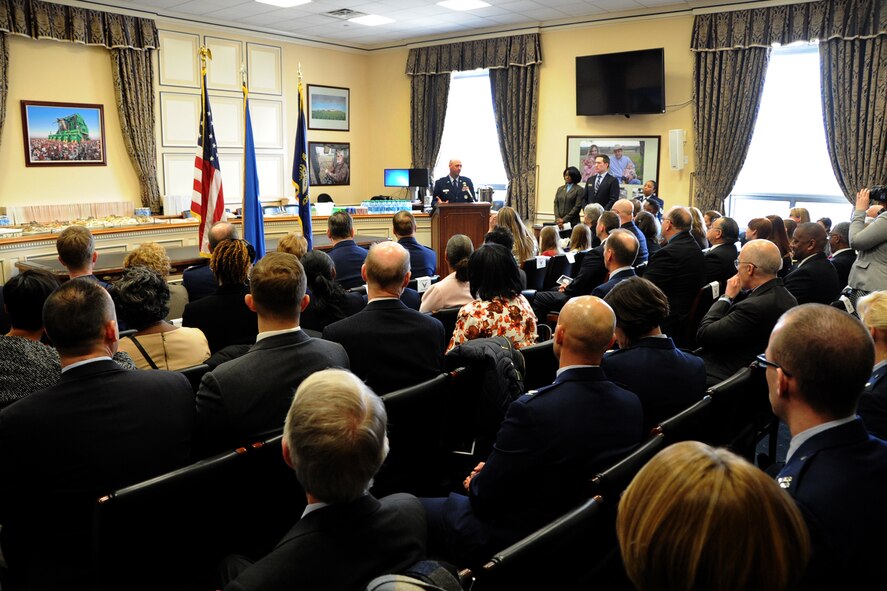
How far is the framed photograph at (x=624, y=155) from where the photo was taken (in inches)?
344

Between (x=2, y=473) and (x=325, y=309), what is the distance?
1.83m

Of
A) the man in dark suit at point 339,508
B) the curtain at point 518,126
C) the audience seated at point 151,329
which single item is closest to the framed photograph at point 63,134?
the curtain at point 518,126

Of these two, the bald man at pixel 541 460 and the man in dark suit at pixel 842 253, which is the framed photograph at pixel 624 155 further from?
the bald man at pixel 541 460

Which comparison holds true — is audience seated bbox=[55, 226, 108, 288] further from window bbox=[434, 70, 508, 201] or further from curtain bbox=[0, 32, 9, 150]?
window bbox=[434, 70, 508, 201]

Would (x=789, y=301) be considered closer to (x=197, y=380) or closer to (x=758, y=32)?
(x=197, y=380)

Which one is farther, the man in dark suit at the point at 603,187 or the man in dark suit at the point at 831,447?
the man in dark suit at the point at 603,187

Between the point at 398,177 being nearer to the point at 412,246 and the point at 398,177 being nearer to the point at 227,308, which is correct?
the point at 412,246

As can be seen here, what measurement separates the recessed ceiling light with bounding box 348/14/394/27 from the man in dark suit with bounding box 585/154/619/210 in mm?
3662

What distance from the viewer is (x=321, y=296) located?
11.1 feet

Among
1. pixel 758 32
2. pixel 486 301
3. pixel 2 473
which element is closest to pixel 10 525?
pixel 2 473

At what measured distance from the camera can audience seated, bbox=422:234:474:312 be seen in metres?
3.83

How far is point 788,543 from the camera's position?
2.67 feet

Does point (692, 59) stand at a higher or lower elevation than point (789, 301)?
higher

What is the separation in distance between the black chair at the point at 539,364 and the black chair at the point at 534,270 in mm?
2071
